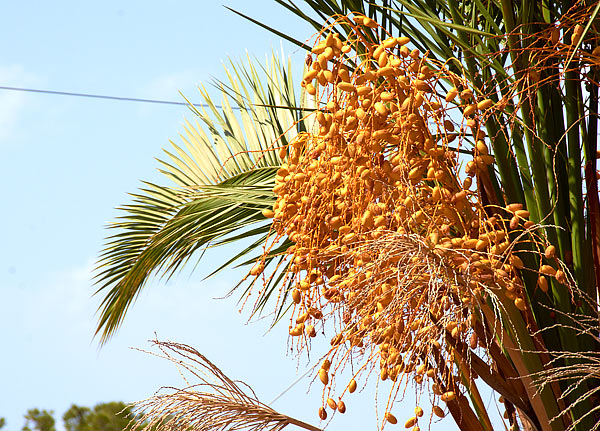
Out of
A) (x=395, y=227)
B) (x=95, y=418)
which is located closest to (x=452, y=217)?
(x=395, y=227)

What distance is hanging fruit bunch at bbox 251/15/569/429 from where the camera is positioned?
46.1 inches

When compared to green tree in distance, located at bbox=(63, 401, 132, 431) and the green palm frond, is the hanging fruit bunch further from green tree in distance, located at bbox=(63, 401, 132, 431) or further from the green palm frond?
green tree in distance, located at bbox=(63, 401, 132, 431)

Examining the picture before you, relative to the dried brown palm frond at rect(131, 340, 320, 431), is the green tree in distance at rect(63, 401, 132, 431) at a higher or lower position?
lower

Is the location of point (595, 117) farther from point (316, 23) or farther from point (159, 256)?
point (159, 256)

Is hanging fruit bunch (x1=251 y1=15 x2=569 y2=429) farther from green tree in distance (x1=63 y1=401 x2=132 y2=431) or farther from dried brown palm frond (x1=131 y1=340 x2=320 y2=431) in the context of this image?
green tree in distance (x1=63 y1=401 x2=132 y2=431)

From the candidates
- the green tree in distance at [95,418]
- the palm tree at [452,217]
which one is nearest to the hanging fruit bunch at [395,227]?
the palm tree at [452,217]

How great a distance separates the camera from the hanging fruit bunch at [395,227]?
1172mm

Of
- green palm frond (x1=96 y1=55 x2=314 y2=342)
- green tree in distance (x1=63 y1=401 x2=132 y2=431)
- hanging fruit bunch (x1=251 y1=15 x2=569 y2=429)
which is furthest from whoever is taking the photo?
green tree in distance (x1=63 y1=401 x2=132 y2=431)

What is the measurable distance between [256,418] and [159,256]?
1.09 meters

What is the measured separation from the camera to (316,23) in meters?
1.86

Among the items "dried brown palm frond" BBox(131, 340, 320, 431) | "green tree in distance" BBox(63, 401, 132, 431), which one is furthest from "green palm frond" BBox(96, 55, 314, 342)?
"green tree in distance" BBox(63, 401, 132, 431)

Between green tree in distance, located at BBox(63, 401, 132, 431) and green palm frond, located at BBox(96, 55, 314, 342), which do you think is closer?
green palm frond, located at BBox(96, 55, 314, 342)

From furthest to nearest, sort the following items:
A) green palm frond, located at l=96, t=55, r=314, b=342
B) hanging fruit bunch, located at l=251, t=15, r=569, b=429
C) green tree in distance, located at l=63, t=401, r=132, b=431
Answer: green tree in distance, located at l=63, t=401, r=132, b=431 < green palm frond, located at l=96, t=55, r=314, b=342 < hanging fruit bunch, located at l=251, t=15, r=569, b=429

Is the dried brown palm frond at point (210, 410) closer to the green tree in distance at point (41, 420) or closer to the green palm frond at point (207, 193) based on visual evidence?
the green palm frond at point (207, 193)
